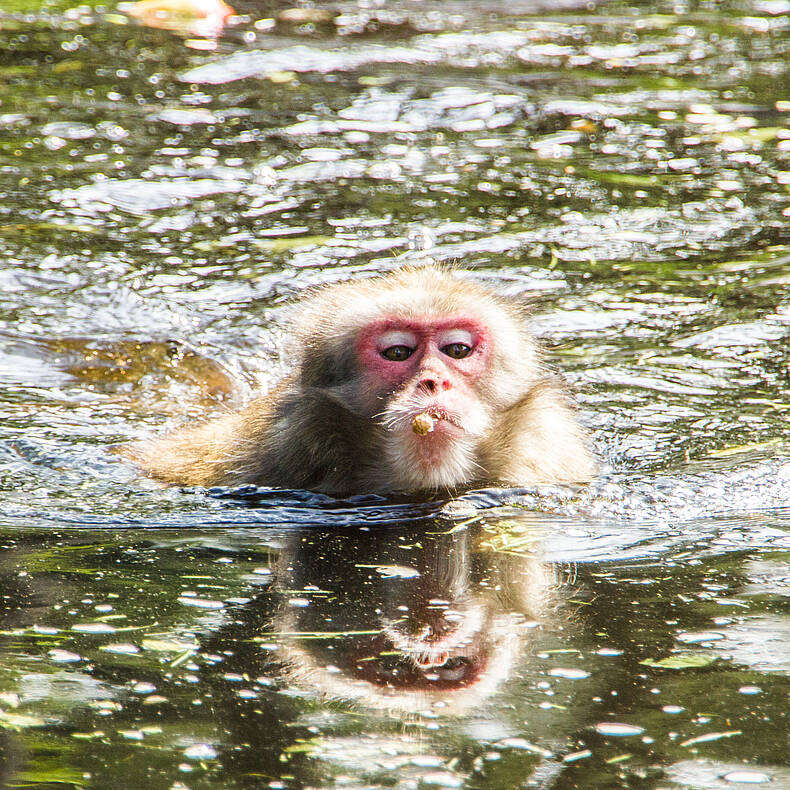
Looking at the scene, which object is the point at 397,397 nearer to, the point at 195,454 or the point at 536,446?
the point at 536,446

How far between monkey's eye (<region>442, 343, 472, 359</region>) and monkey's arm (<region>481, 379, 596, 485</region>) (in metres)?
0.30

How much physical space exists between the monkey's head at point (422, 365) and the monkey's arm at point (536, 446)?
7 cm

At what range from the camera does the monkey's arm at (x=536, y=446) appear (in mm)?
5293

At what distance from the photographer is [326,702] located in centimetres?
321

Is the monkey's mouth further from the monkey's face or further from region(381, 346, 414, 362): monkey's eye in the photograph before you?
region(381, 346, 414, 362): monkey's eye

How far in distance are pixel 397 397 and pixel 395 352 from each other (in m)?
0.36

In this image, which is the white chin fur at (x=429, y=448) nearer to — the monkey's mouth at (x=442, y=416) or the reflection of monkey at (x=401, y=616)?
the monkey's mouth at (x=442, y=416)

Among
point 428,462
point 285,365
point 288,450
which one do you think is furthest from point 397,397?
point 285,365

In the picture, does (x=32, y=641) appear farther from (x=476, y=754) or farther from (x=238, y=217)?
(x=238, y=217)

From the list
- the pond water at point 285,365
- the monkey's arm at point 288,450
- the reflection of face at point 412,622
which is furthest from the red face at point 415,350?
the reflection of face at point 412,622

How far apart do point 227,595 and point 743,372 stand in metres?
3.68

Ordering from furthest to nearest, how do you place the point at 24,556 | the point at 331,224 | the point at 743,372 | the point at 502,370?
1. the point at 331,224
2. the point at 743,372
3. the point at 502,370
4. the point at 24,556

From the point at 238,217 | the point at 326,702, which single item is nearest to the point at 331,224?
the point at 238,217

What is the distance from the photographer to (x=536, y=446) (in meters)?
5.38
